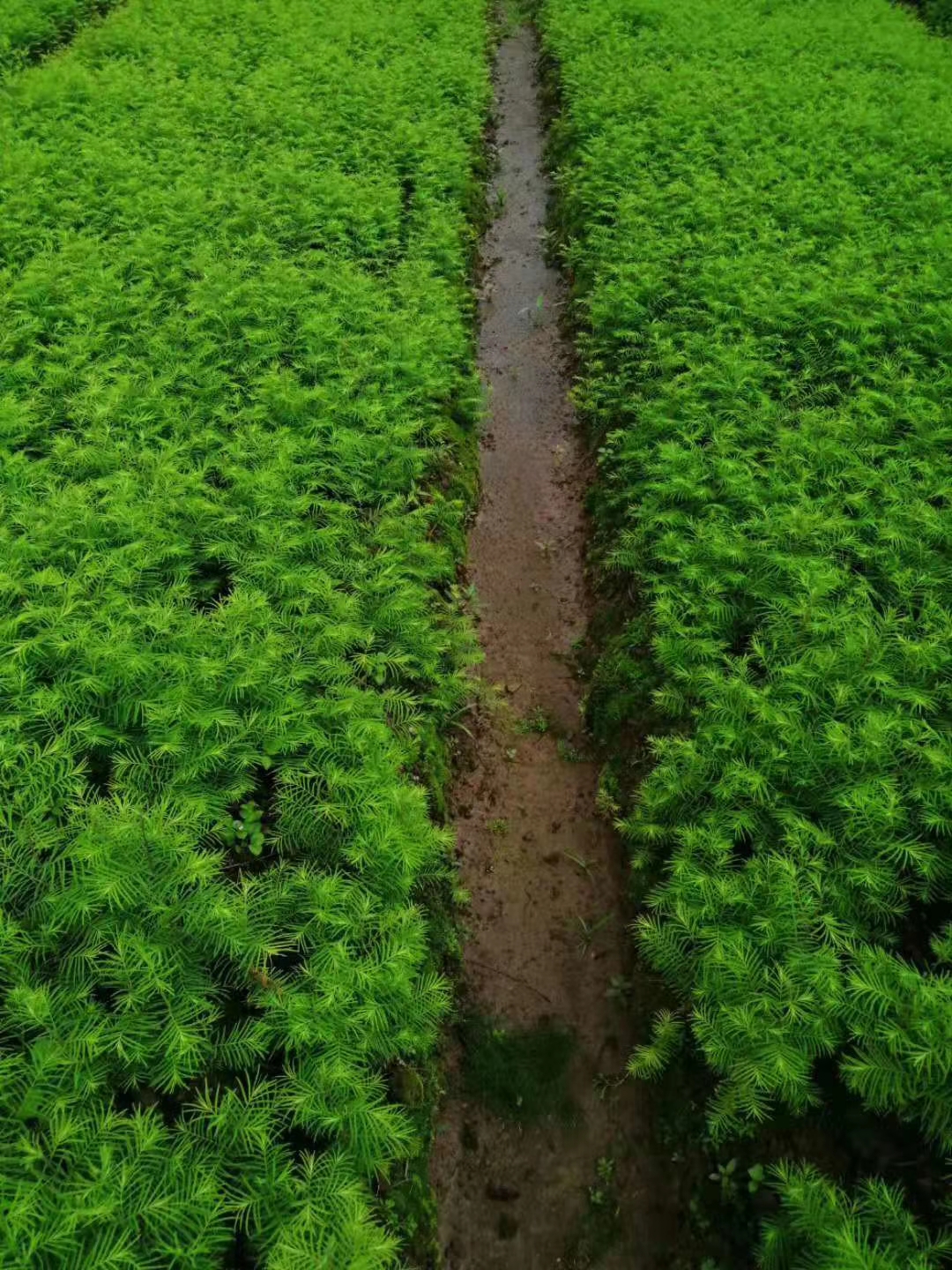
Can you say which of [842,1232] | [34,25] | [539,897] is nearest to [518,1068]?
[539,897]

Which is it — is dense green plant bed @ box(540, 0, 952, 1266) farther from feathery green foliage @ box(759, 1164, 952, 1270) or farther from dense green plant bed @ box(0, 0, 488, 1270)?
dense green plant bed @ box(0, 0, 488, 1270)

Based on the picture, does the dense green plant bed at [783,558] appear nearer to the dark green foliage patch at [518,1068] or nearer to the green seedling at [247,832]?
the dark green foliage patch at [518,1068]

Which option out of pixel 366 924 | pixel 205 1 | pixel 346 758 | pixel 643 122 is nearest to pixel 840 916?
pixel 366 924

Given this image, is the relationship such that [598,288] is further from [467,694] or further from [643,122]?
[467,694]

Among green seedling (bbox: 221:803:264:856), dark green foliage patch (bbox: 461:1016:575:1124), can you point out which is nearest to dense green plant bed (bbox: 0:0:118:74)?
green seedling (bbox: 221:803:264:856)

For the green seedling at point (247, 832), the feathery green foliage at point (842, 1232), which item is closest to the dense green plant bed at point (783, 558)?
the feathery green foliage at point (842, 1232)

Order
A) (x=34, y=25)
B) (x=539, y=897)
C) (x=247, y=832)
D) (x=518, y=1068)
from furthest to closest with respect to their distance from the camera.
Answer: (x=34, y=25) → (x=539, y=897) → (x=518, y=1068) → (x=247, y=832)

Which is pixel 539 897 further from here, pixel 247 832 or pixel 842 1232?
pixel 842 1232
